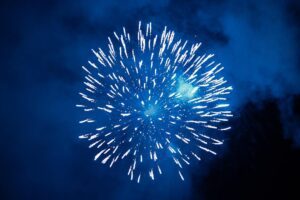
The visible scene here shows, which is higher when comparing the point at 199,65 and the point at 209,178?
the point at 209,178
